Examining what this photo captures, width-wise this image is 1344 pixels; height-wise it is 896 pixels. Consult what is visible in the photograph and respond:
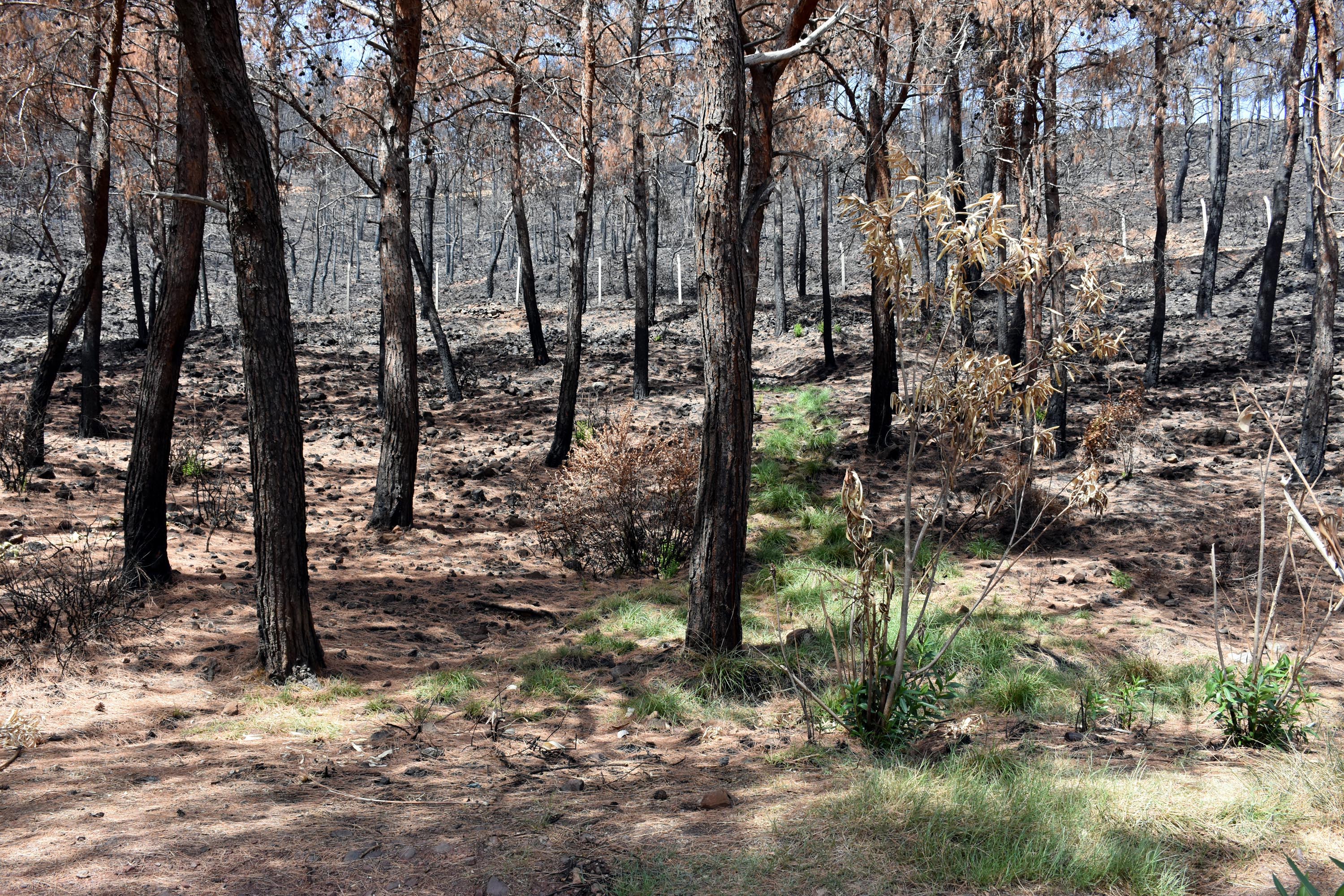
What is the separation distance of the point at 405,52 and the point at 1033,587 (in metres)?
8.32

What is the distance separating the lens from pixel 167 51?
41.4 ft

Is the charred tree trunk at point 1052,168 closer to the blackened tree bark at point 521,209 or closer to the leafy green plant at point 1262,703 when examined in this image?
the leafy green plant at point 1262,703

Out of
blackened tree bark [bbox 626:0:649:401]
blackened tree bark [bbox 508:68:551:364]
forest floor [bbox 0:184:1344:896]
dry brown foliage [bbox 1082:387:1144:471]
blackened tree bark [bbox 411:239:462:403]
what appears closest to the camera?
forest floor [bbox 0:184:1344:896]

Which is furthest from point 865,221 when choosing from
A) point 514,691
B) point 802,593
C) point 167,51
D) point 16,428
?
point 167,51

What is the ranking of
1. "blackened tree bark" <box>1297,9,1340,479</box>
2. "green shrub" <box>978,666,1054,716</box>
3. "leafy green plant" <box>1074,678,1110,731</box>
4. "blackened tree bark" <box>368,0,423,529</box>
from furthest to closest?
"blackened tree bark" <box>1297,9,1340,479</box>
"blackened tree bark" <box>368,0,423,529</box>
"green shrub" <box>978,666,1054,716</box>
"leafy green plant" <box>1074,678,1110,731</box>

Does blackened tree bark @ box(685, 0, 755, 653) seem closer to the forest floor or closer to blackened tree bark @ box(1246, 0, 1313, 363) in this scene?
the forest floor

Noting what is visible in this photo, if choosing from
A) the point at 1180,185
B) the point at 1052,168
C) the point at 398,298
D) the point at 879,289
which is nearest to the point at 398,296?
the point at 398,298

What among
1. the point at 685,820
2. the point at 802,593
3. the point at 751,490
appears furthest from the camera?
the point at 751,490

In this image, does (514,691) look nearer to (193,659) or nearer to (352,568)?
(193,659)

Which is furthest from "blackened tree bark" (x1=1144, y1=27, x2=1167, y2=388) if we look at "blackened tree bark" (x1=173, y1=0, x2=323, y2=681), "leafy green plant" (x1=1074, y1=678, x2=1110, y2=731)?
"blackened tree bark" (x1=173, y1=0, x2=323, y2=681)

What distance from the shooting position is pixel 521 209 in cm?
1802

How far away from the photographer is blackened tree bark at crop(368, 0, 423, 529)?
8.91 meters

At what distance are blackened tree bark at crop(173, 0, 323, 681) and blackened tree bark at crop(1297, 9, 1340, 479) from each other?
33.8 ft

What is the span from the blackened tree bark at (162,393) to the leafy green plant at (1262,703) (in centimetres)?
681
